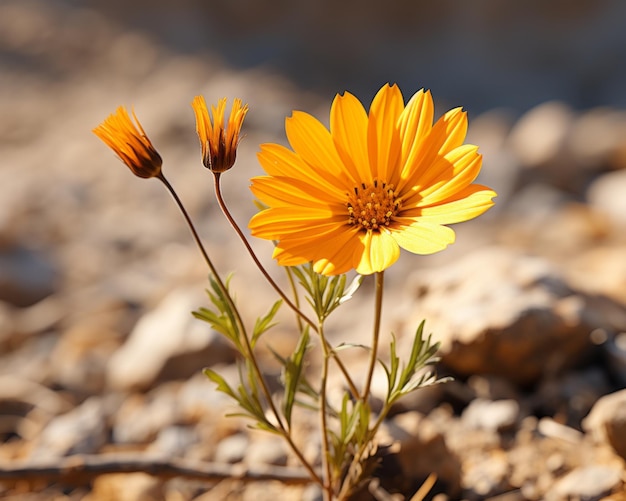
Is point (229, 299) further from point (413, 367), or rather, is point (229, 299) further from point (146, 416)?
point (146, 416)

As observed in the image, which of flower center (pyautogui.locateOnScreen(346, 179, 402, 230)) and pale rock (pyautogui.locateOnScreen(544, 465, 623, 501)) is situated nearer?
flower center (pyautogui.locateOnScreen(346, 179, 402, 230))

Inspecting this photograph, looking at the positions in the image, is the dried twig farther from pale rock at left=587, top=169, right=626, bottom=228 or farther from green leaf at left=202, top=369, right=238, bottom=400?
pale rock at left=587, top=169, right=626, bottom=228

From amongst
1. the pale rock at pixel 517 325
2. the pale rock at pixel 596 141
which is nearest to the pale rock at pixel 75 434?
the pale rock at pixel 517 325

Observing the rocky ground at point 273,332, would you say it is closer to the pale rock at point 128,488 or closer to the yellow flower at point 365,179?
the pale rock at point 128,488

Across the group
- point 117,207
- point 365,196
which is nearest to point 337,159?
point 365,196

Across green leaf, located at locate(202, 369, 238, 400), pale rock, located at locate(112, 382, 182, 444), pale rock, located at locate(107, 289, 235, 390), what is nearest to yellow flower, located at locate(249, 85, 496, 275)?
green leaf, located at locate(202, 369, 238, 400)

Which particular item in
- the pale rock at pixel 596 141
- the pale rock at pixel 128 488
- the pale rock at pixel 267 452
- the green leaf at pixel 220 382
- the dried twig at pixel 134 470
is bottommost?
the pale rock at pixel 128 488
